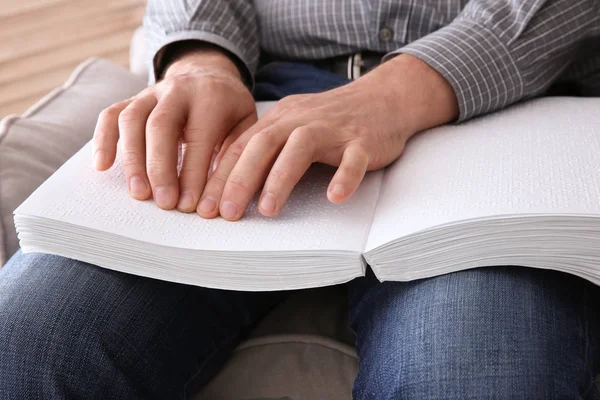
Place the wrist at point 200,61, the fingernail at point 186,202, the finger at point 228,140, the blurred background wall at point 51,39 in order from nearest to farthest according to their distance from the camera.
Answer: the fingernail at point 186,202, the finger at point 228,140, the wrist at point 200,61, the blurred background wall at point 51,39

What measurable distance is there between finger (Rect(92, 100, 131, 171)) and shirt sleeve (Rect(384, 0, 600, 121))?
0.32 metres

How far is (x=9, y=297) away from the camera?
2.05 ft

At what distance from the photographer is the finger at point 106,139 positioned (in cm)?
67

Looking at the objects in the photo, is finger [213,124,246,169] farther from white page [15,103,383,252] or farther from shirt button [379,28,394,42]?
shirt button [379,28,394,42]

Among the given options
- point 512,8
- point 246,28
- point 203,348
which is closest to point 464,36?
point 512,8

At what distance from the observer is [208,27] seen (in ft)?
3.00

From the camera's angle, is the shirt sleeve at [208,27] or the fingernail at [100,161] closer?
the fingernail at [100,161]

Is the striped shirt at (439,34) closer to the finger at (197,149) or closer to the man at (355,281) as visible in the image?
the man at (355,281)

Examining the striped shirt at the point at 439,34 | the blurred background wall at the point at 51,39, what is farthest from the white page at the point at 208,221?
the blurred background wall at the point at 51,39

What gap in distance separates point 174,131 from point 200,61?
0.73 ft

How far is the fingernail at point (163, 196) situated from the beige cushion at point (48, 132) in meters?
0.29

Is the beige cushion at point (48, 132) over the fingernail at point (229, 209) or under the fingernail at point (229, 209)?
under

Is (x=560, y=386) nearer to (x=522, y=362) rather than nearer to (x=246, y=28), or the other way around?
(x=522, y=362)

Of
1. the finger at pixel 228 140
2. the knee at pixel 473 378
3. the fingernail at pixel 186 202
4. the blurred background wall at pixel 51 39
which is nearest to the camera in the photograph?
the knee at pixel 473 378
